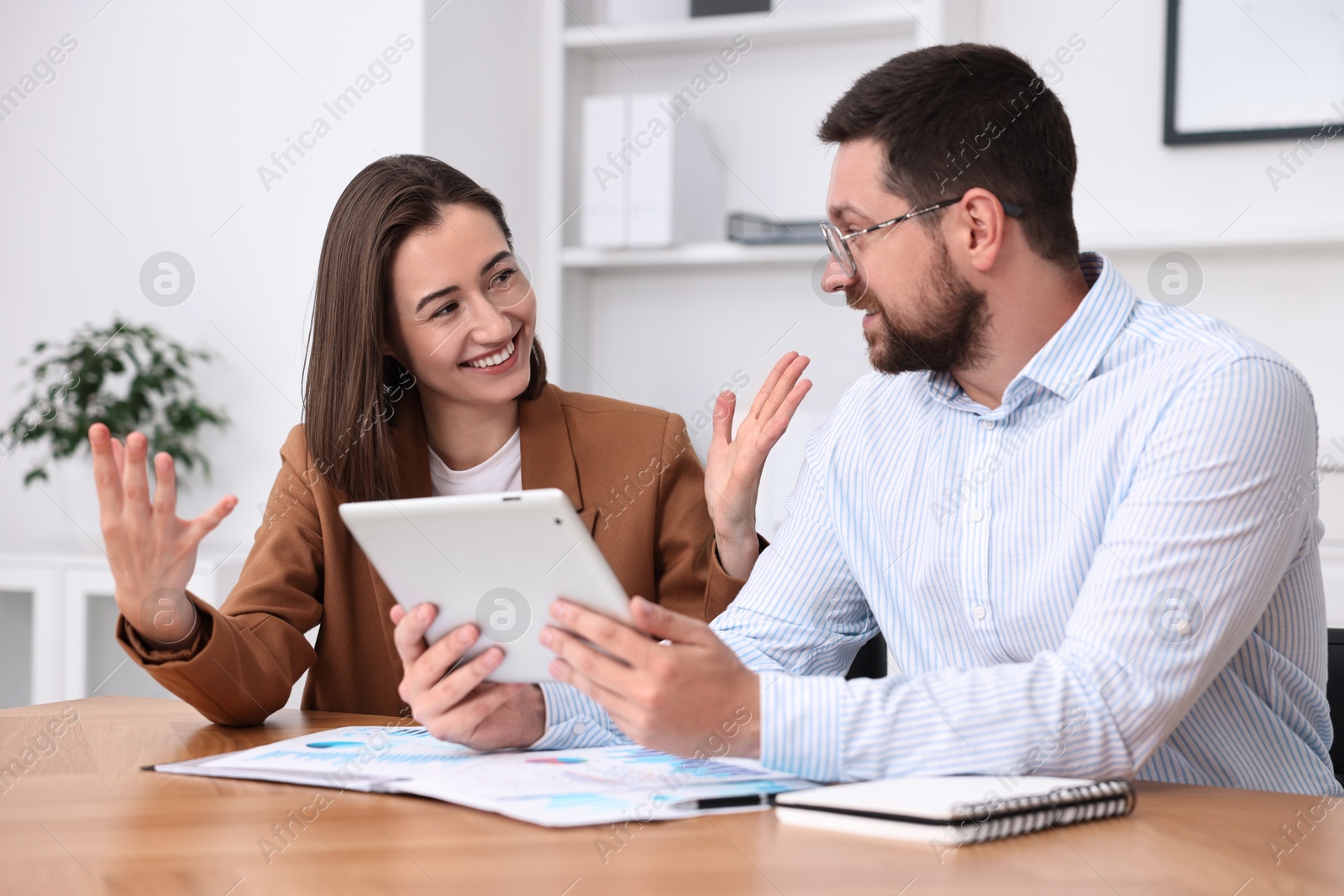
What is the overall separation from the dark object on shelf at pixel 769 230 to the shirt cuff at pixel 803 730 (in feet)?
6.96

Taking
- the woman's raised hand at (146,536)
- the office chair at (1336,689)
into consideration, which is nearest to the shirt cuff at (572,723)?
the woman's raised hand at (146,536)

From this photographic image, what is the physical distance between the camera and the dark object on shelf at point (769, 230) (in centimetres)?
306

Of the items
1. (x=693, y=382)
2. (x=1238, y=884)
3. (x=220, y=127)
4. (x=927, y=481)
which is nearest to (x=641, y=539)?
(x=927, y=481)

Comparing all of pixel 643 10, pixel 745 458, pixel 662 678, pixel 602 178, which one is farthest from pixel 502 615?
pixel 643 10

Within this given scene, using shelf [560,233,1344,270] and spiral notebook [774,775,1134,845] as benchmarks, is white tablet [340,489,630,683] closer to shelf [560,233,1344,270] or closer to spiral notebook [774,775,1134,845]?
spiral notebook [774,775,1134,845]

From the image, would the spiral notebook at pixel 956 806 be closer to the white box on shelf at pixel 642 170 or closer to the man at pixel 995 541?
the man at pixel 995 541

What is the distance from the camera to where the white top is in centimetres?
182

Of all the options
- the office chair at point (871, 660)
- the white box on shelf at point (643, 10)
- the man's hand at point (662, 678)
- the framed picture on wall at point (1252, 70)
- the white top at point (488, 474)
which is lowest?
the office chair at point (871, 660)

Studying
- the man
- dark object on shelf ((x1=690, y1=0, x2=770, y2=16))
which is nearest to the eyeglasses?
the man

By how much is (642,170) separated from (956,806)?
2475 mm

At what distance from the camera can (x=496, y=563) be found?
101 centimetres

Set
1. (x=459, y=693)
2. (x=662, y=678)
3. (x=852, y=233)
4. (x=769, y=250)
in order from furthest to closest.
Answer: (x=769, y=250) → (x=852, y=233) → (x=459, y=693) → (x=662, y=678)

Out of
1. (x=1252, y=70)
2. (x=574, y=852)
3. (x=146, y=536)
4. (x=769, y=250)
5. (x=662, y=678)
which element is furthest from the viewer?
(x=769, y=250)

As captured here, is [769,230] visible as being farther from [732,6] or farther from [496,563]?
[496,563]
